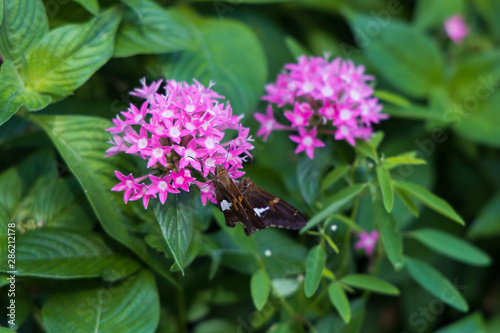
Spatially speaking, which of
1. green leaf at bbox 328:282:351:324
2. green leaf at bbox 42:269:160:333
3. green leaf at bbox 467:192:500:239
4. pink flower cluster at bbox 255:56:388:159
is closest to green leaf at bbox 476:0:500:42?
green leaf at bbox 467:192:500:239

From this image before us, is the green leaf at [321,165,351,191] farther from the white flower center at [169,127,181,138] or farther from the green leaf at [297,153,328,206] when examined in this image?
the white flower center at [169,127,181,138]

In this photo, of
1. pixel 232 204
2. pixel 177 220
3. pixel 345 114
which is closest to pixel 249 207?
pixel 232 204

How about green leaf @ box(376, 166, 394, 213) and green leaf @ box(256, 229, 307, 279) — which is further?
green leaf @ box(256, 229, 307, 279)

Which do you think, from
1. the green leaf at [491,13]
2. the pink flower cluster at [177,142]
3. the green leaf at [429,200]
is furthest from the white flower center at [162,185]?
the green leaf at [491,13]

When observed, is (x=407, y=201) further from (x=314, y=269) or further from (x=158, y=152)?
(x=158, y=152)

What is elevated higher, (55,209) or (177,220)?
(177,220)

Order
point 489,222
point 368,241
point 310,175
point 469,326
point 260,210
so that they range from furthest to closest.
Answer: point 489,222 < point 368,241 < point 469,326 < point 310,175 < point 260,210

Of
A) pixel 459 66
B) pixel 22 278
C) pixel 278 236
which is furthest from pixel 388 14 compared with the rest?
pixel 22 278
